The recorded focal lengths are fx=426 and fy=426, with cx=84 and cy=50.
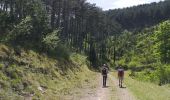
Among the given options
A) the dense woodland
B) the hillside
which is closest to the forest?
the dense woodland

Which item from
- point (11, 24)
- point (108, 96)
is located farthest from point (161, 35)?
point (108, 96)

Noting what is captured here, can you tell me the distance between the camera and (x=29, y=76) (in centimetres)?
2773

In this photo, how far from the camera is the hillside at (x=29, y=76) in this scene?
2342 centimetres

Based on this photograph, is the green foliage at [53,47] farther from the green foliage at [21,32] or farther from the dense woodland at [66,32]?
the green foliage at [21,32]

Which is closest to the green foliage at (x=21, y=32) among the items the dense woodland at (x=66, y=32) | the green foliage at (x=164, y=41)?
the dense woodland at (x=66, y=32)

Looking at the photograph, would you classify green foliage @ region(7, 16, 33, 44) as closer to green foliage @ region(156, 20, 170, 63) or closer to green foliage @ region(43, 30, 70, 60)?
green foliage @ region(43, 30, 70, 60)

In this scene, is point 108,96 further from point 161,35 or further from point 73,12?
point 73,12

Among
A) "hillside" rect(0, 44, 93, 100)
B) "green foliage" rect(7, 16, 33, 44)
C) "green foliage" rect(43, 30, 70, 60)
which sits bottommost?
"hillside" rect(0, 44, 93, 100)

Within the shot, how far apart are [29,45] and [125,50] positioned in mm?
121086

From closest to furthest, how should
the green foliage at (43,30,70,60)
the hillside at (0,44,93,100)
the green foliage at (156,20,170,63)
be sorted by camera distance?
the hillside at (0,44,93,100) → the green foliage at (43,30,70,60) → the green foliage at (156,20,170,63)

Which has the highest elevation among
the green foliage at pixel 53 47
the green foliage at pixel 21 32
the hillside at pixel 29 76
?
the green foliage at pixel 21 32

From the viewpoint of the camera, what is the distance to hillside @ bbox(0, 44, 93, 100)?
23422 millimetres

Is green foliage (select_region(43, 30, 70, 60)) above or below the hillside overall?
above

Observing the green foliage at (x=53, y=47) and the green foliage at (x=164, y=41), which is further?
the green foliage at (x=164, y=41)
